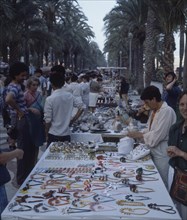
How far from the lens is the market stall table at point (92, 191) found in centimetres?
270

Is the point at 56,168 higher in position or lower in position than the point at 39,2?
lower

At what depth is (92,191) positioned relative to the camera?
3180 millimetres

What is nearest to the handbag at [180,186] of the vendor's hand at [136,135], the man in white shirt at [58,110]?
the vendor's hand at [136,135]

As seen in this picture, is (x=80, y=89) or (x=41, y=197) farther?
(x=80, y=89)

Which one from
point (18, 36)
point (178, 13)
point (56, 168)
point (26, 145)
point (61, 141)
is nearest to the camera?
point (56, 168)

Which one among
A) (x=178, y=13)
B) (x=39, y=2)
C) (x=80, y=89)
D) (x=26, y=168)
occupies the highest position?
(x=39, y=2)

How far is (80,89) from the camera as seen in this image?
10.9m

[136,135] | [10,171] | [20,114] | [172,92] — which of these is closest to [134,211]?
[136,135]

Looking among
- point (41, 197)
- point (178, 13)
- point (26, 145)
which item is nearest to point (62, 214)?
point (41, 197)

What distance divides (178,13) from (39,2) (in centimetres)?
1140

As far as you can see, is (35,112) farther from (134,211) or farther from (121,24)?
(121,24)

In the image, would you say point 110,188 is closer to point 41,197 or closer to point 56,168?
point 41,197

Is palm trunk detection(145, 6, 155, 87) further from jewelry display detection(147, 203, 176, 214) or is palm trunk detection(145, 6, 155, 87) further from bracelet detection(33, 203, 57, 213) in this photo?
bracelet detection(33, 203, 57, 213)

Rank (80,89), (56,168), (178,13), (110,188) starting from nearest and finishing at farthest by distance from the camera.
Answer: (110,188) < (56,168) < (80,89) < (178,13)
